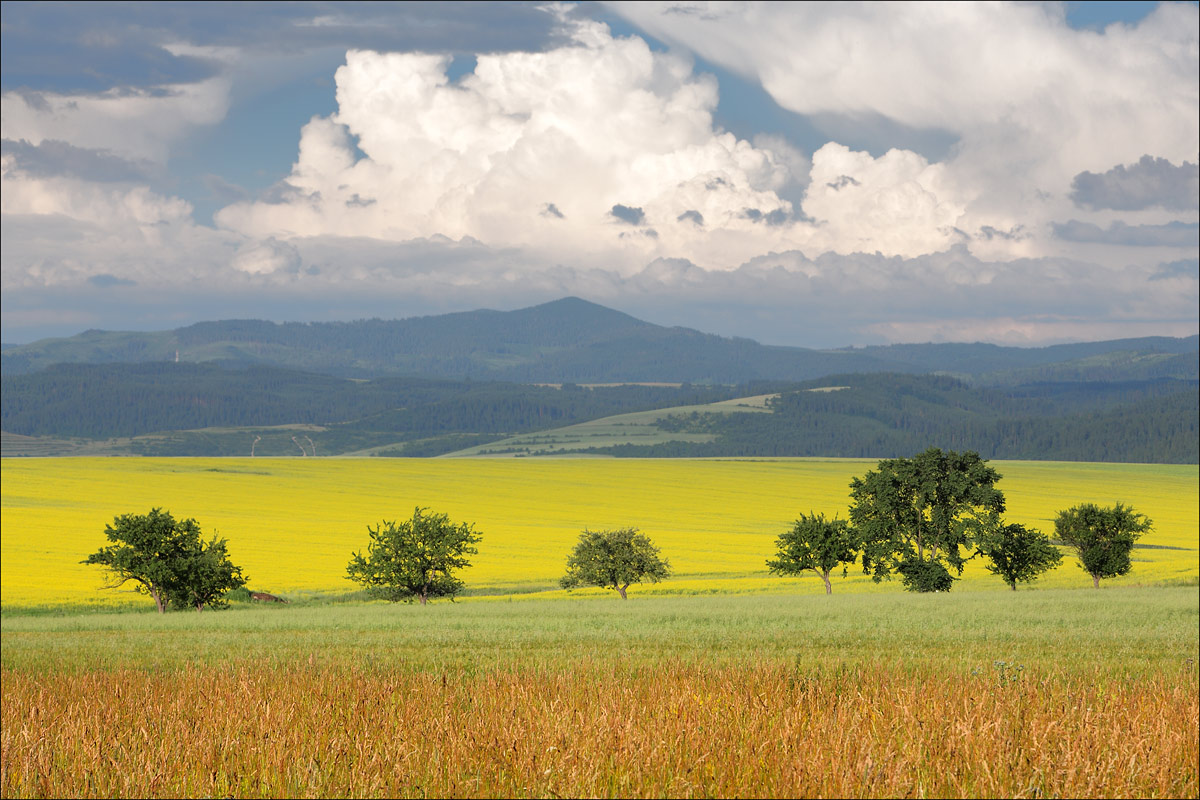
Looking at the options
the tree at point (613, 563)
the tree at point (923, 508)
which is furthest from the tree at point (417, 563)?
the tree at point (923, 508)

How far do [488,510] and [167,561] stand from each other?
67658 mm

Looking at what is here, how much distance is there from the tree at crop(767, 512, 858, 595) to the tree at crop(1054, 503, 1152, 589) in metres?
17.4

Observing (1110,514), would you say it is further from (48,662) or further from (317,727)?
(317,727)

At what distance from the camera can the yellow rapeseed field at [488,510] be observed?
69.4m

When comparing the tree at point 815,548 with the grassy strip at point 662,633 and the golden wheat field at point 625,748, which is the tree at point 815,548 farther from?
the golden wheat field at point 625,748

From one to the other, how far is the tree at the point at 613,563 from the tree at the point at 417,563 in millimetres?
8204

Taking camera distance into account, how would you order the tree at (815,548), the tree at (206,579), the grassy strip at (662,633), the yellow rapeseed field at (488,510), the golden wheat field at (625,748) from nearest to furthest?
the golden wheat field at (625,748), the grassy strip at (662,633), the tree at (206,579), the tree at (815,548), the yellow rapeseed field at (488,510)

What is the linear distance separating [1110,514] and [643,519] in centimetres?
5446

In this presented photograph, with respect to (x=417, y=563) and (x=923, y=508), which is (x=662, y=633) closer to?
(x=417, y=563)

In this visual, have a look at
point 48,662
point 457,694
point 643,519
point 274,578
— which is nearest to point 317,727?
point 457,694

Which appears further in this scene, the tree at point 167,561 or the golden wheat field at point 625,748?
the tree at point 167,561

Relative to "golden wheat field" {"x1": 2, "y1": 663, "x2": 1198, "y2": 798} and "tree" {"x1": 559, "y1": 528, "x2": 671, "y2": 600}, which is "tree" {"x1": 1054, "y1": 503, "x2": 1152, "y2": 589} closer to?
"tree" {"x1": 559, "y1": 528, "x2": 671, "y2": 600}

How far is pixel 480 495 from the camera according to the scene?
457 ft

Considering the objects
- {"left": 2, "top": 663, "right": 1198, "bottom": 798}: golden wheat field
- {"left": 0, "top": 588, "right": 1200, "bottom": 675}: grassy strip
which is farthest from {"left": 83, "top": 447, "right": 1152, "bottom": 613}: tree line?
{"left": 2, "top": 663, "right": 1198, "bottom": 798}: golden wheat field
